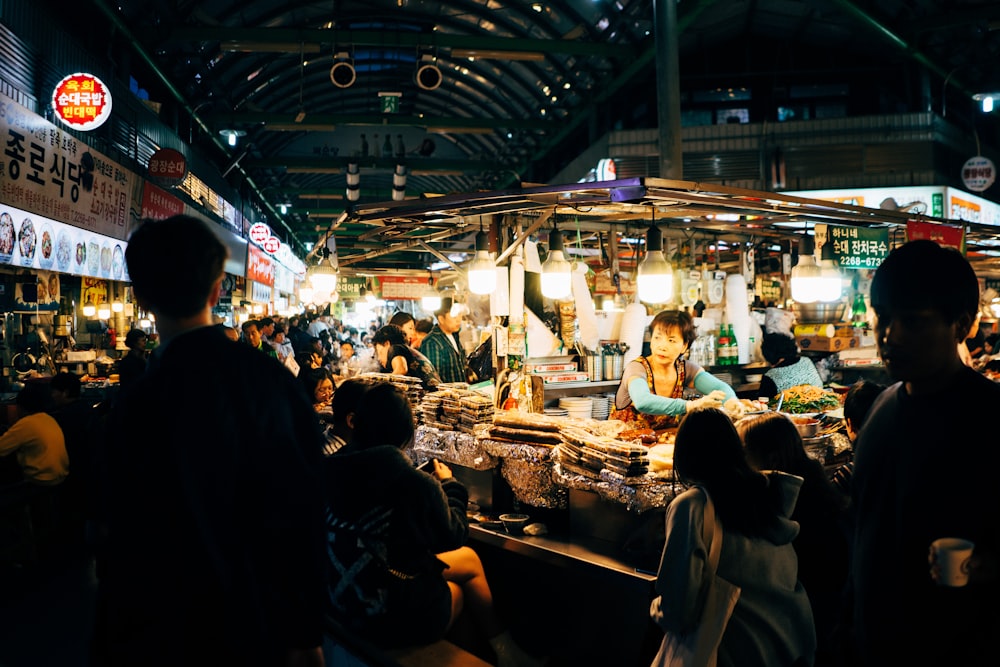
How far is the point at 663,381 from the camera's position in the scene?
6.04 metres

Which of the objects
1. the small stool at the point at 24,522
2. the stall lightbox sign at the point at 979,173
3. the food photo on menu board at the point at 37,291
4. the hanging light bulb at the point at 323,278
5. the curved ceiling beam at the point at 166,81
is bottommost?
the small stool at the point at 24,522

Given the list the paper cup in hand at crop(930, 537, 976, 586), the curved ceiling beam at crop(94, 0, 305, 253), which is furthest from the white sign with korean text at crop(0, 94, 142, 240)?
the paper cup in hand at crop(930, 537, 976, 586)

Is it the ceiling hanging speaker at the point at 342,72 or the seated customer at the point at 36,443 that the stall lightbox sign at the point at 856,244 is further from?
the seated customer at the point at 36,443

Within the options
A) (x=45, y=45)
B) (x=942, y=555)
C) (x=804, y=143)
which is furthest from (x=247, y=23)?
(x=942, y=555)

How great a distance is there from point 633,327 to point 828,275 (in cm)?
224

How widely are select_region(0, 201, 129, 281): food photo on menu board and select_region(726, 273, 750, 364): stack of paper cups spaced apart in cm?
815

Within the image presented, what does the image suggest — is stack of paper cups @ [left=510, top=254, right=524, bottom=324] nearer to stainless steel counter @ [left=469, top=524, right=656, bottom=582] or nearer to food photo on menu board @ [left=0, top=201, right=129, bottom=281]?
stainless steel counter @ [left=469, top=524, right=656, bottom=582]

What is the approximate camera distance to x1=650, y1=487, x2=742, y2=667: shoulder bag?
297 cm

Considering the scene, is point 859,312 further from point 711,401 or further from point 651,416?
point 711,401

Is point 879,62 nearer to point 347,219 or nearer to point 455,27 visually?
point 455,27

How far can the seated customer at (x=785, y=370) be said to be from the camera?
998 cm

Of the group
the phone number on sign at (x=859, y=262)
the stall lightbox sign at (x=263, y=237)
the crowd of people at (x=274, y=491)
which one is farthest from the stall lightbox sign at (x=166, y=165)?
the crowd of people at (x=274, y=491)

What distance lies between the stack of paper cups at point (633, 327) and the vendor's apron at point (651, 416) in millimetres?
2001

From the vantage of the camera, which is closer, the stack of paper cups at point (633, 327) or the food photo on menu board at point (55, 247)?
the food photo on menu board at point (55, 247)
